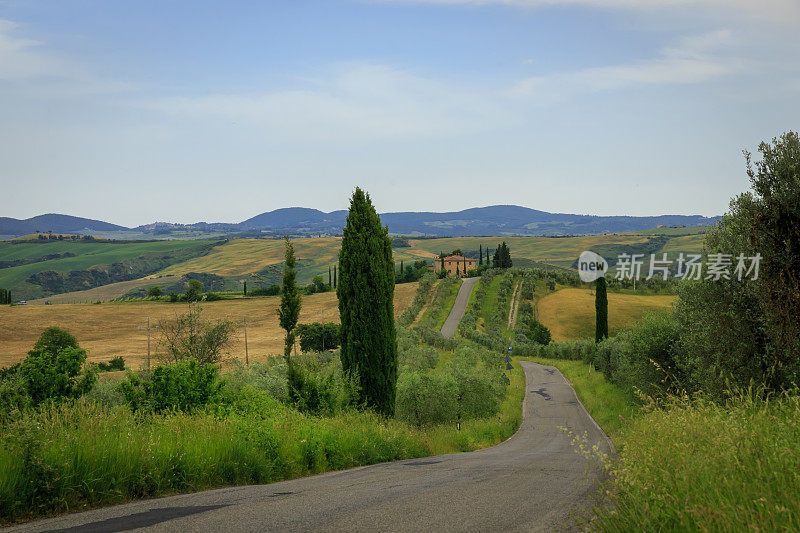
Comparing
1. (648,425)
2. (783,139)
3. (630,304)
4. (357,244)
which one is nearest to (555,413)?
(357,244)

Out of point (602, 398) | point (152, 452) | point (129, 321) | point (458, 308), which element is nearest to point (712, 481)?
point (152, 452)

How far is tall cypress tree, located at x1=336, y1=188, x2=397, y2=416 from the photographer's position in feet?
62.8

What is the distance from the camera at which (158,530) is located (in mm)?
5871

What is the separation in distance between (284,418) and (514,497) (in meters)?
5.74

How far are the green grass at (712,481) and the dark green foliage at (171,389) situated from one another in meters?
10.2

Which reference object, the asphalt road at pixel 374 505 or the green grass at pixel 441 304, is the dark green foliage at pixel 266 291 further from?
the asphalt road at pixel 374 505

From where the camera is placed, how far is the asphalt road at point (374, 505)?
6.28 m

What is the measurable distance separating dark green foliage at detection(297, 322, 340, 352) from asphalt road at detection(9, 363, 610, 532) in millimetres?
66337

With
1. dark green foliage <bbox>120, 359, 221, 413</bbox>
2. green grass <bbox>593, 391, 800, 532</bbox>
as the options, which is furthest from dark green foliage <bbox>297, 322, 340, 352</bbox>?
green grass <bbox>593, 391, 800, 532</bbox>

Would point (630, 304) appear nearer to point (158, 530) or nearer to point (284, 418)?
point (284, 418)

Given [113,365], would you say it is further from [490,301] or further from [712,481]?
[712,481]

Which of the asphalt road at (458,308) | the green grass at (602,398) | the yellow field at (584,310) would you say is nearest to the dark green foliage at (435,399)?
the green grass at (602,398)

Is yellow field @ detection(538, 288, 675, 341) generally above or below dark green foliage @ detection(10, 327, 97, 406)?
below

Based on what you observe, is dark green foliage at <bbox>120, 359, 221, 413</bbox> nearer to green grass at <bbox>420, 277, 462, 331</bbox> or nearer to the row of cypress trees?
the row of cypress trees
